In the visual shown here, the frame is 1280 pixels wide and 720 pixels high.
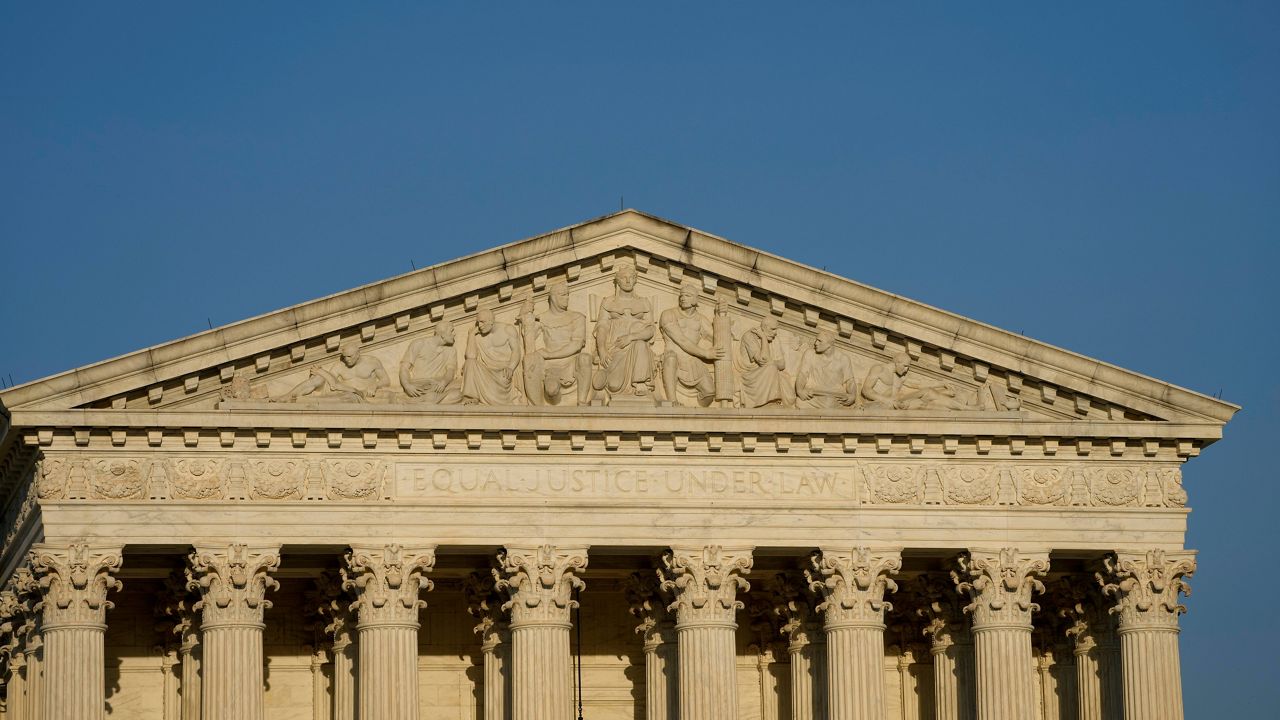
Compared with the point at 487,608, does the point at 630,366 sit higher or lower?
higher

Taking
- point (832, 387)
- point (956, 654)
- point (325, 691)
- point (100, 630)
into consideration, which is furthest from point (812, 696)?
point (100, 630)

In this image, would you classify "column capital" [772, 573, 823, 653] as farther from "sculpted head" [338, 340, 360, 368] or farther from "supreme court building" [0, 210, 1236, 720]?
"sculpted head" [338, 340, 360, 368]

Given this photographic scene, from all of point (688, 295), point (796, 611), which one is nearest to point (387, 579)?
point (688, 295)

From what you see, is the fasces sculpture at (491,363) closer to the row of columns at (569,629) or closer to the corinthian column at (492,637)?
the row of columns at (569,629)

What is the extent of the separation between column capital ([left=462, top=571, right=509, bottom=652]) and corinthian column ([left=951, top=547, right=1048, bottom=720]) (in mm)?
9523

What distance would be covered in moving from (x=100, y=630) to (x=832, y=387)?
15332mm

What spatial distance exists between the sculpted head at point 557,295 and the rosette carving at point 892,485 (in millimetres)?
7063

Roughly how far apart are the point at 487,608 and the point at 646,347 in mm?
6385

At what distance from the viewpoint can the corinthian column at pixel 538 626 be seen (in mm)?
52250

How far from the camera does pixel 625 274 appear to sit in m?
54.0

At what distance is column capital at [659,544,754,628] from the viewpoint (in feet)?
174

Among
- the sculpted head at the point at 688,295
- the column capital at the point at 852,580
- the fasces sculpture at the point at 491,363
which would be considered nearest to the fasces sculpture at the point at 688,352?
the sculpted head at the point at 688,295

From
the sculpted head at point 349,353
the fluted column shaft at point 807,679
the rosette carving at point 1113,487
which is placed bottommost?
the fluted column shaft at point 807,679

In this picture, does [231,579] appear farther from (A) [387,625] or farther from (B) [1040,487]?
(B) [1040,487]
